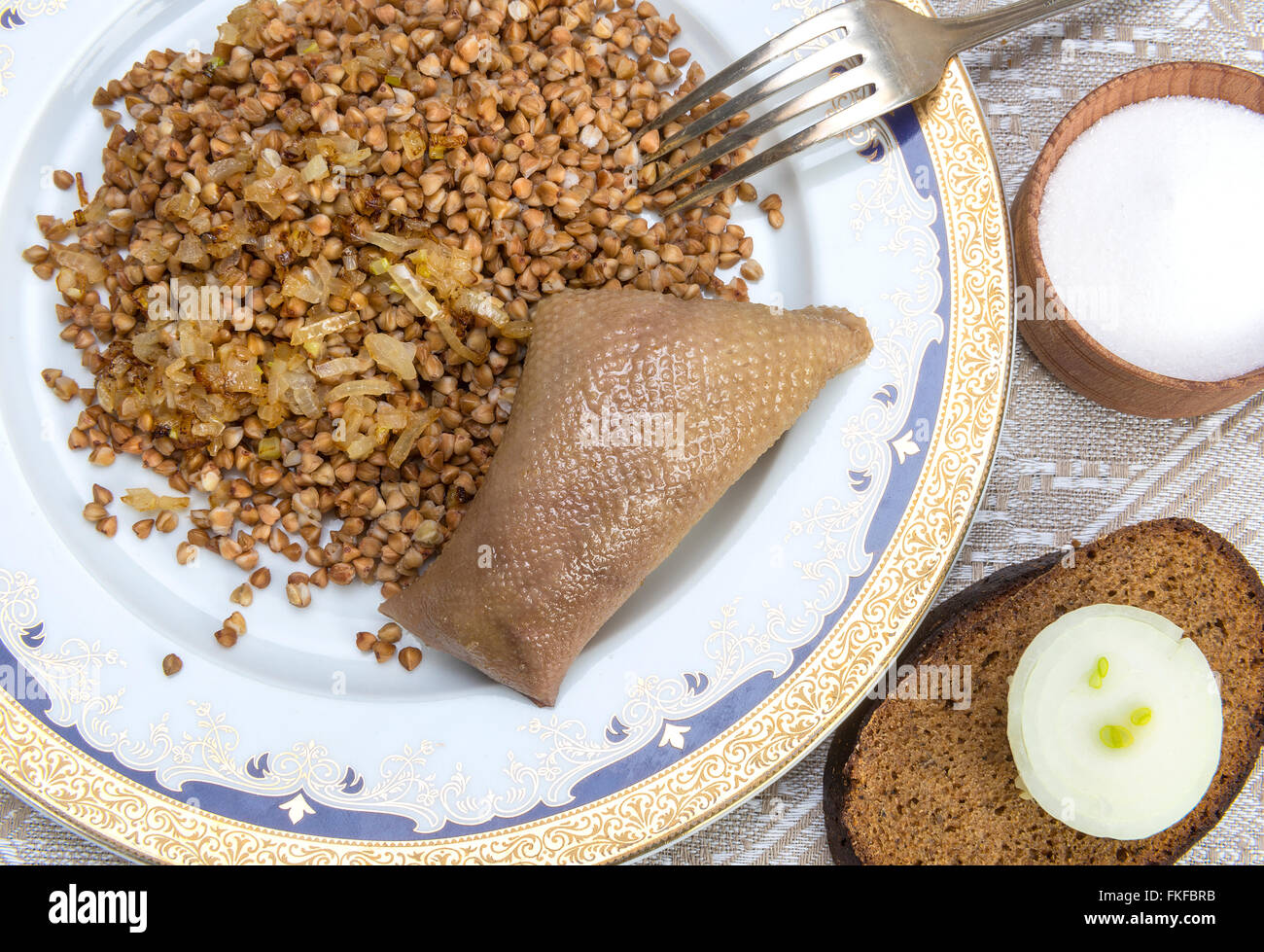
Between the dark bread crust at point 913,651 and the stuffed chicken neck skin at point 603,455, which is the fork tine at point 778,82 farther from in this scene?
the dark bread crust at point 913,651

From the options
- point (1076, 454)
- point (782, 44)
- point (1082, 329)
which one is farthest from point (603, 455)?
point (1076, 454)

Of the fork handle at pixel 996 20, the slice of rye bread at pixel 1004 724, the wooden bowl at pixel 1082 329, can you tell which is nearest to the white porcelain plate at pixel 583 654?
the fork handle at pixel 996 20

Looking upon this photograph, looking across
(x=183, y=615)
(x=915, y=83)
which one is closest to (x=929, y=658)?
(x=915, y=83)

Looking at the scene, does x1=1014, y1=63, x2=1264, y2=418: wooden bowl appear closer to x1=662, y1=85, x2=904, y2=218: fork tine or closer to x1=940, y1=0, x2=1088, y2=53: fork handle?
x1=940, y1=0, x2=1088, y2=53: fork handle

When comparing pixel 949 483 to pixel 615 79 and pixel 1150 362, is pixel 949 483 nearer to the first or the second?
pixel 1150 362

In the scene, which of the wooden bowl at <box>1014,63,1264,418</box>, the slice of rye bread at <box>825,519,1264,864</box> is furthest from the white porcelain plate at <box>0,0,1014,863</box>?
the slice of rye bread at <box>825,519,1264,864</box>

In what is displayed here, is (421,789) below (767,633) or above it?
below
